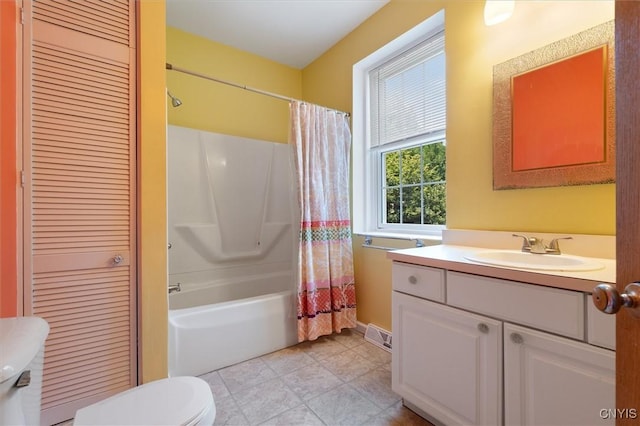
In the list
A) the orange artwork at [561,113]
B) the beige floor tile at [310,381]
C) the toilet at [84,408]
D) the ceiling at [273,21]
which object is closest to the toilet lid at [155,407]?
the toilet at [84,408]

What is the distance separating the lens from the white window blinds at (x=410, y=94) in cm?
194

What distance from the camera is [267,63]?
2922mm

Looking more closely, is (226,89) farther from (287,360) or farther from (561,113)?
(561,113)

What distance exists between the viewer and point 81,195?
53.1 inches

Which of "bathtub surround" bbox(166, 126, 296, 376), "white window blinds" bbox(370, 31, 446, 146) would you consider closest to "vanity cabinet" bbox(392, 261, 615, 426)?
"bathtub surround" bbox(166, 126, 296, 376)

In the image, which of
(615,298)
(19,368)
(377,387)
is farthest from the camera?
(377,387)

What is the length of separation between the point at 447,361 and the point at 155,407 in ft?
3.66

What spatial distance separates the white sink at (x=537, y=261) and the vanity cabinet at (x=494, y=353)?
9cm

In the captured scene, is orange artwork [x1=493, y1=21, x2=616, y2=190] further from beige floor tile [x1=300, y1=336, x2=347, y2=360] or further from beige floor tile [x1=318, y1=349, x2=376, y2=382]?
beige floor tile [x1=300, y1=336, x2=347, y2=360]

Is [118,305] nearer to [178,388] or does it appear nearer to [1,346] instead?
[178,388]

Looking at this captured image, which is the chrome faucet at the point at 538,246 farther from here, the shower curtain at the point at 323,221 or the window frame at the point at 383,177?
the shower curtain at the point at 323,221

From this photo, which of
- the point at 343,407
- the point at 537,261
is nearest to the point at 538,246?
the point at 537,261

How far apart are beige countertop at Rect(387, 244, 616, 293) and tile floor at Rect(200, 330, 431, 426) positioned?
2.59ft

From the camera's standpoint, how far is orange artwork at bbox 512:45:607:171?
119 cm
